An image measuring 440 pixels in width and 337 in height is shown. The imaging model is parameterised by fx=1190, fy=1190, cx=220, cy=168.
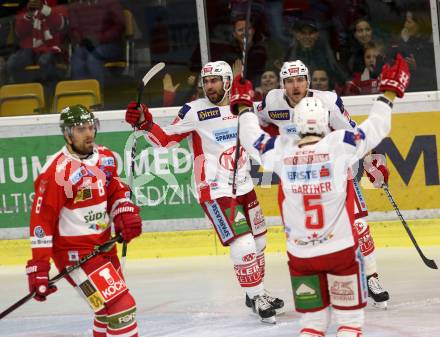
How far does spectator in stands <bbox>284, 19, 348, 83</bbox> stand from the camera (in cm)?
870

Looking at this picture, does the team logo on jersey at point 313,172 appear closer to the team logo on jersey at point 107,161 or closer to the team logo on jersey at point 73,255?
the team logo on jersey at point 107,161

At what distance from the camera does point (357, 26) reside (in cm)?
870

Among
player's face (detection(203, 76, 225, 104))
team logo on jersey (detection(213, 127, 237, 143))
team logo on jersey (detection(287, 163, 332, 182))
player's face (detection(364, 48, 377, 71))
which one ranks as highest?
player's face (detection(364, 48, 377, 71))

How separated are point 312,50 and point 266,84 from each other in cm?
43

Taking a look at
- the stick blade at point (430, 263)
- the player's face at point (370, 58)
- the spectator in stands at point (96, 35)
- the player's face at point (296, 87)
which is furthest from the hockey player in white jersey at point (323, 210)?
the spectator in stands at point (96, 35)

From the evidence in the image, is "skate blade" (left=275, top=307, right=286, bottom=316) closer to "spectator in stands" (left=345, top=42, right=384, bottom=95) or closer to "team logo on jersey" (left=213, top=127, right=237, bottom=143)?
"team logo on jersey" (left=213, top=127, right=237, bottom=143)

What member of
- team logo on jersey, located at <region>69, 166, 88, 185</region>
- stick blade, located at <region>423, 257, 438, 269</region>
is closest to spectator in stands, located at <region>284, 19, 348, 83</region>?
stick blade, located at <region>423, 257, 438, 269</region>

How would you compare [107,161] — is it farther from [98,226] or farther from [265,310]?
[265,310]

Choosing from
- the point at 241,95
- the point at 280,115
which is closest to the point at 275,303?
the point at 280,115

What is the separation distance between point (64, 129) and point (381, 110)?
4.79 ft

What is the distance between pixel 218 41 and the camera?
28.9 feet

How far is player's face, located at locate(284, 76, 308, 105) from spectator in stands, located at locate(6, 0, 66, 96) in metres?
3.04

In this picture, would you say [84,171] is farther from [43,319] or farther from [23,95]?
[23,95]

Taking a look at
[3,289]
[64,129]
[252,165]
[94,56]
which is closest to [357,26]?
[252,165]
